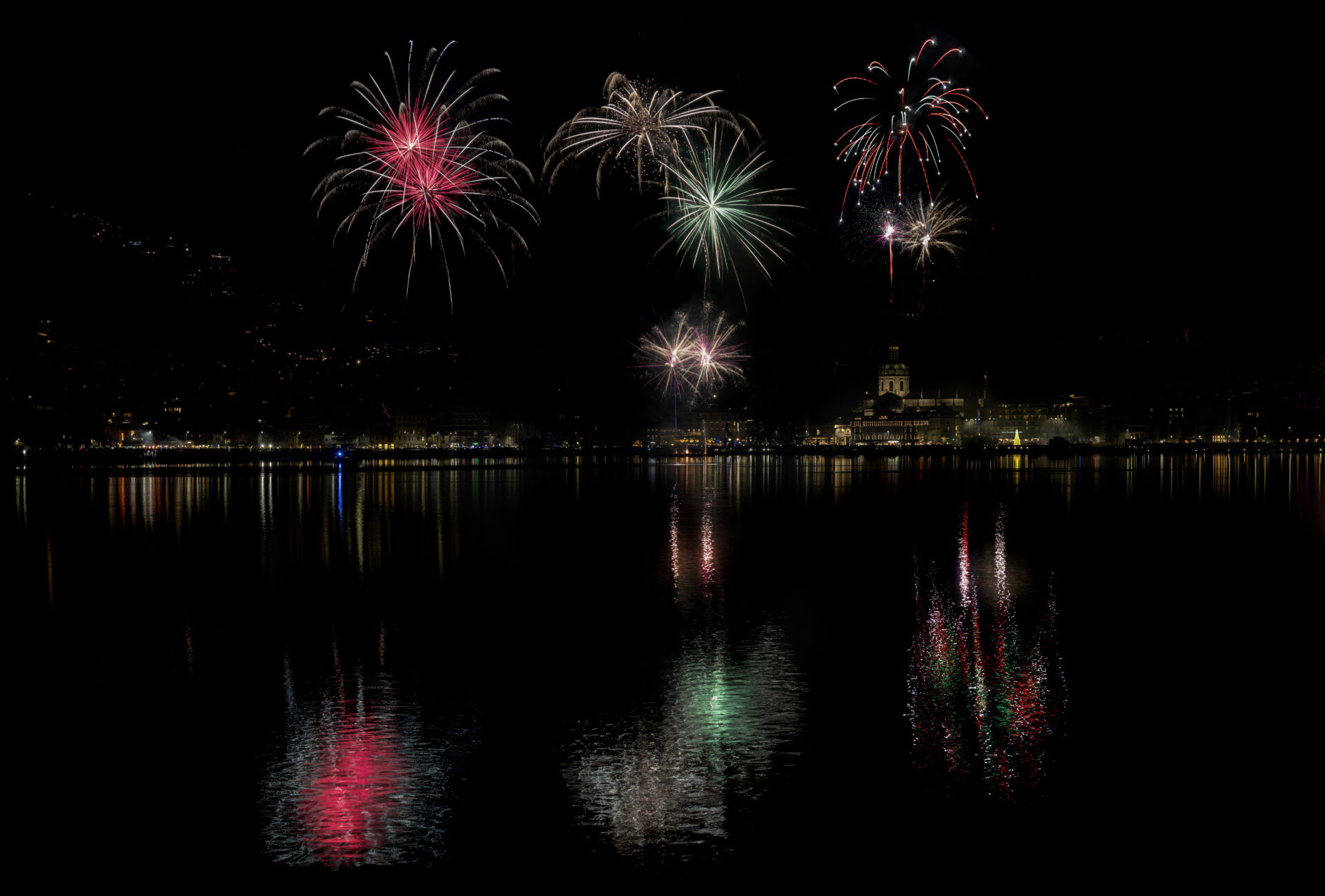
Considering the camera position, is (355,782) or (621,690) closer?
(355,782)

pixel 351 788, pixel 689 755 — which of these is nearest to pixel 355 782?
pixel 351 788

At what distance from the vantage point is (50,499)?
41500 mm

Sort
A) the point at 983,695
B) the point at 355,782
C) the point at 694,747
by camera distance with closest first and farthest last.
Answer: the point at 355,782 → the point at 694,747 → the point at 983,695

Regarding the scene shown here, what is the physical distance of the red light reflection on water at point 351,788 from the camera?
7.02 meters

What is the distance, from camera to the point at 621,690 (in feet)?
35.5

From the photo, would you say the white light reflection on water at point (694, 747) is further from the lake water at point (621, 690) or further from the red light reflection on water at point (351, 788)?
the red light reflection on water at point (351, 788)

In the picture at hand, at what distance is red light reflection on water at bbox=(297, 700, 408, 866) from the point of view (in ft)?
23.0

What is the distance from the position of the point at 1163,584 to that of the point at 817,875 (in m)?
12.6

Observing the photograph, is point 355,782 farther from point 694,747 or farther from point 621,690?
point 621,690

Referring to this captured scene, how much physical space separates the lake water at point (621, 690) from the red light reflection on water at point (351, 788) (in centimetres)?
3

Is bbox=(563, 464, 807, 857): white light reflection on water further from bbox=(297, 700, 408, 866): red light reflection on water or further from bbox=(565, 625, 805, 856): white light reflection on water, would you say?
bbox=(297, 700, 408, 866): red light reflection on water

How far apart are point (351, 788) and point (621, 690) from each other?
3289 millimetres

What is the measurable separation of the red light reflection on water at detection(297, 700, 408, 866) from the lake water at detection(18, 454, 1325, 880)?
0.10 feet

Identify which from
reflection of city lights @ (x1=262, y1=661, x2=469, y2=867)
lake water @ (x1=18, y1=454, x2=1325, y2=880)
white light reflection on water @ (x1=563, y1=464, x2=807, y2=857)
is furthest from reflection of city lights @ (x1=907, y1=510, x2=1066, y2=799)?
reflection of city lights @ (x1=262, y1=661, x2=469, y2=867)
